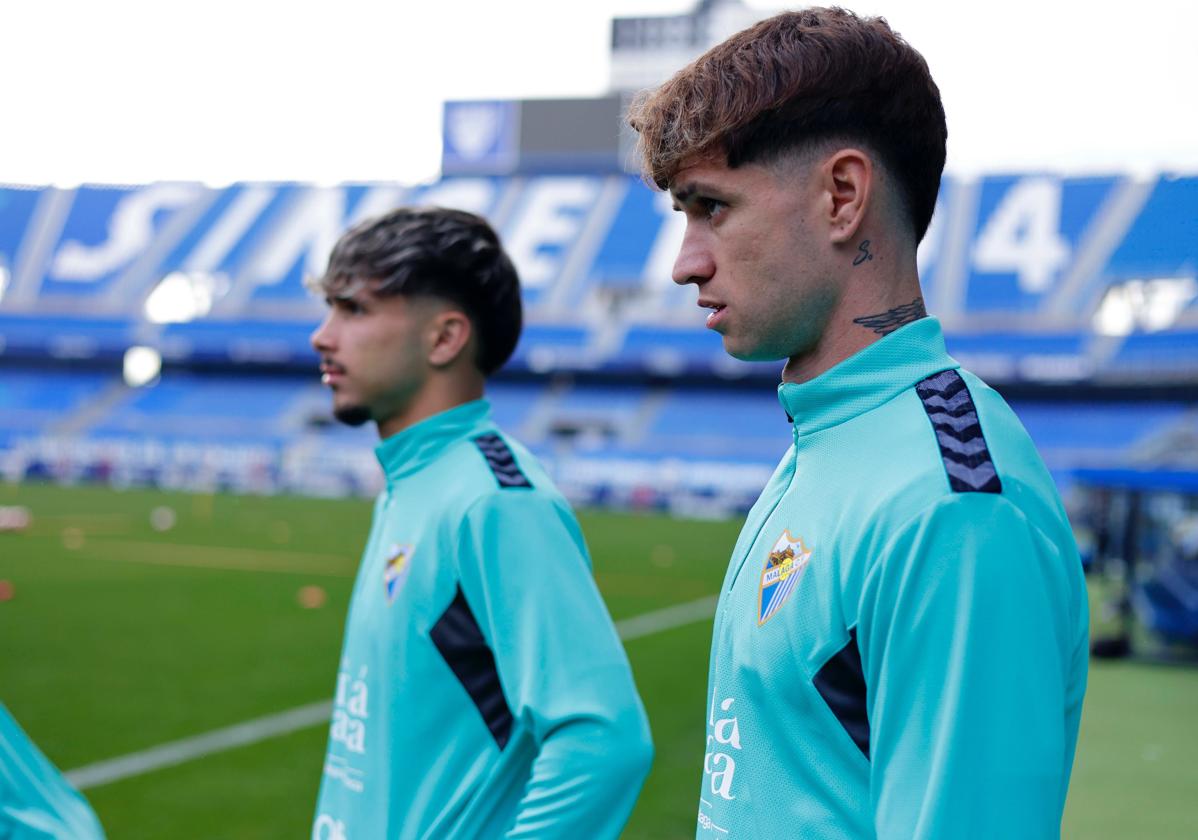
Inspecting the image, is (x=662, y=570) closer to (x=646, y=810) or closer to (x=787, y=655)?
(x=646, y=810)

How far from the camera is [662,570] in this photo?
18.7 metres

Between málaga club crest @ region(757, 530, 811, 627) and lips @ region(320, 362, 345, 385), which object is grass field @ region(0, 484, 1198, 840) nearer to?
lips @ region(320, 362, 345, 385)

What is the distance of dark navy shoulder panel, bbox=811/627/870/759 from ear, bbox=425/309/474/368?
1.65 meters

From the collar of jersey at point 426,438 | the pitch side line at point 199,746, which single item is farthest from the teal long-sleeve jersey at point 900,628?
the pitch side line at point 199,746

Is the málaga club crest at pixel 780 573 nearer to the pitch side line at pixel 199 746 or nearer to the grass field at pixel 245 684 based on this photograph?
the grass field at pixel 245 684

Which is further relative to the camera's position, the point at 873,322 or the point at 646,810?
the point at 646,810

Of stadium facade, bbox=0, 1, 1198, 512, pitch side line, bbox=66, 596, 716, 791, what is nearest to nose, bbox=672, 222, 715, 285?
pitch side line, bbox=66, 596, 716, 791

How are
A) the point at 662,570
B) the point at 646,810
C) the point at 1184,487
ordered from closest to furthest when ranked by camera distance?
1. the point at 646,810
2. the point at 1184,487
3. the point at 662,570

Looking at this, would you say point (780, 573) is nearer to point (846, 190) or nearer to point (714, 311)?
point (714, 311)

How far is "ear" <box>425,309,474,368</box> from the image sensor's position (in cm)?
282

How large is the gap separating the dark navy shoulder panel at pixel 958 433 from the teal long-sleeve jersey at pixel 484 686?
0.98 meters

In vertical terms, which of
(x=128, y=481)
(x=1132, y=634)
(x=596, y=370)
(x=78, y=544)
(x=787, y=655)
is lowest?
(x=128, y=481)

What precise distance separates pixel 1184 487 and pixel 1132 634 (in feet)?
9.29

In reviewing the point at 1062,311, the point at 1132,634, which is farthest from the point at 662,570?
the point at 1062,311
